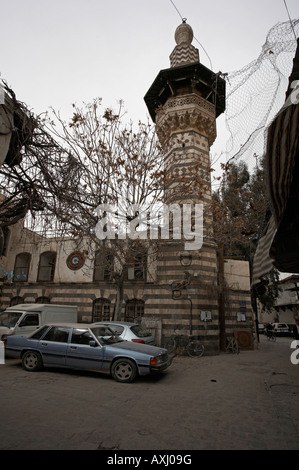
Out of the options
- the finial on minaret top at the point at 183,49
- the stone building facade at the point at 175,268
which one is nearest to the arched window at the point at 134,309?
the stone building facade at the point at 175,268

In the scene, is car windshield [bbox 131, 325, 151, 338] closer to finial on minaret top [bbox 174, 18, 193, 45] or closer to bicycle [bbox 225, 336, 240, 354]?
bicycle [bbox 225, 336, 240, 354]

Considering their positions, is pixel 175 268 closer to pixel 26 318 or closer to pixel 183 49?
pixel 26 318

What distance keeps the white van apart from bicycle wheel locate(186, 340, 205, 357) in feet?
21.2

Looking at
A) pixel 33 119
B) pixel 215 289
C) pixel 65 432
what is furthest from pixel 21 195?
pixel 215 289

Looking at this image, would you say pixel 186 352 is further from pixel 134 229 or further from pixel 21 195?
pixel 21 195

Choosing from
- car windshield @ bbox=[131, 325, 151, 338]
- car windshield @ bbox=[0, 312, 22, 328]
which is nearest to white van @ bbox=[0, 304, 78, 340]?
car windshield @ bbox=[0, 312, 22, 328]

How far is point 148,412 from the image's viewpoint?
201 inches

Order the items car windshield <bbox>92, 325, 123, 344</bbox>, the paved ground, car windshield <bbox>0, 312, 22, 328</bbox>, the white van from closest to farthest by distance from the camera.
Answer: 1. the paved ground
2. car windshield <bbox>92, 325, 123, 344</bbox>
3. the white van
4. car windshield <bbox>0, 312, 22, 328</bbox>

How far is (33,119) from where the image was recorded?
409 centimetres

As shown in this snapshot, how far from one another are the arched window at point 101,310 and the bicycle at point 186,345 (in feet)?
13.9

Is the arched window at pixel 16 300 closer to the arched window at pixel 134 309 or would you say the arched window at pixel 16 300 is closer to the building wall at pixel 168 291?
the building wall at pixel 168 291

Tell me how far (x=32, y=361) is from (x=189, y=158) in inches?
507

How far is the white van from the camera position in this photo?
10969 millimetres

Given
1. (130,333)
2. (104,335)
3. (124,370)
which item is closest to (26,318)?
(130,333)
